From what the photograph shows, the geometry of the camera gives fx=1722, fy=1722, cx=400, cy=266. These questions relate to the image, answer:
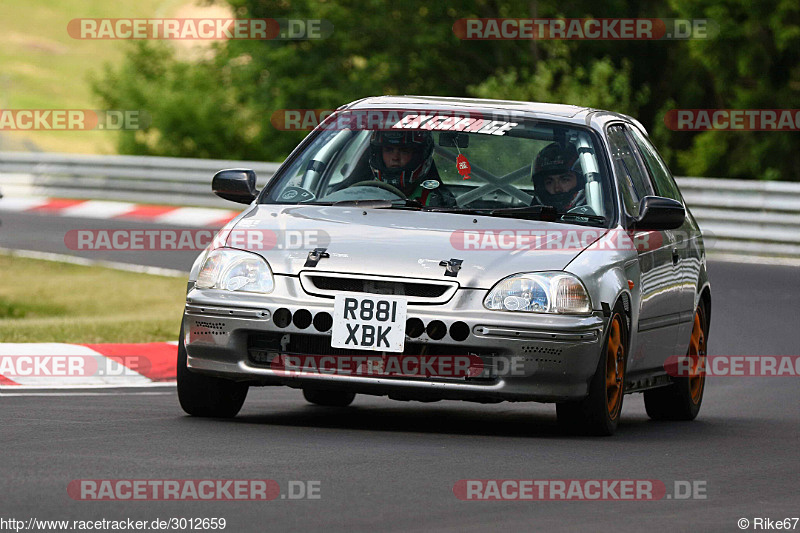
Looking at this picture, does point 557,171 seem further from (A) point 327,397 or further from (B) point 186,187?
(B) point 186,187

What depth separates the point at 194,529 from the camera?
5.62 m

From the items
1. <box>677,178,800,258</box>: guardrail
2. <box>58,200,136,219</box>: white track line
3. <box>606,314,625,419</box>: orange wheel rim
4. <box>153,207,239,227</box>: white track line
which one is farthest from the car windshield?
<box>58,200,136,219</box>: white track line

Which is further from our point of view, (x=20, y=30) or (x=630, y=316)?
(x=20, y=30)

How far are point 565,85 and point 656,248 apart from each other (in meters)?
22.2

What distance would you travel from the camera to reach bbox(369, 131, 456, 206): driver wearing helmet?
9172 mm

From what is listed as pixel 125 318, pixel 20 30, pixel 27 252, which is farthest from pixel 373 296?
pixel 20 30

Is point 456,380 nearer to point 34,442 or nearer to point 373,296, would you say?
point 373,296

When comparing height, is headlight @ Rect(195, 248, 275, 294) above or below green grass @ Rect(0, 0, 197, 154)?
below

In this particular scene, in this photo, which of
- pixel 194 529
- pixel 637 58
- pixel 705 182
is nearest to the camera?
pixel 194 529

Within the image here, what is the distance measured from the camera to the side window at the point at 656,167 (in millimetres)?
10414

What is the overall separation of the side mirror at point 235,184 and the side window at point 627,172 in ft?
6.51

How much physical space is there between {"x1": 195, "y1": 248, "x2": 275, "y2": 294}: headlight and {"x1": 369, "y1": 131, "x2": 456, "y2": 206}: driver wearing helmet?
115 centimetres
